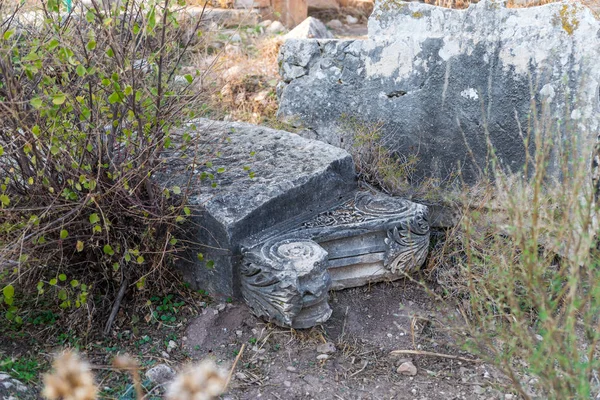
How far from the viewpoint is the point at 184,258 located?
3.17 m

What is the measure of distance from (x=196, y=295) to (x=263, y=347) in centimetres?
48

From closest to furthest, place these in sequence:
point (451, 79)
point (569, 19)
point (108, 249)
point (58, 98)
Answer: point (58, 98) < point (108, 249) < point (569, 19) < point (451, 79)

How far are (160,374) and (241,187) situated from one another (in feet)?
3.37

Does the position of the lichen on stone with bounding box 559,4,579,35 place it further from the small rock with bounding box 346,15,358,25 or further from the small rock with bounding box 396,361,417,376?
the small rock with bounding box 346,15,358,25

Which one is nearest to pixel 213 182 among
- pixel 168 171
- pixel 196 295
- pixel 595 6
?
pixel 168 171

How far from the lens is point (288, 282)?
9.46ft

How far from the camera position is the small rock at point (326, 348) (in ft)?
9.80

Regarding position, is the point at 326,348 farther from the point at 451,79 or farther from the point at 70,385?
the point at 70,385

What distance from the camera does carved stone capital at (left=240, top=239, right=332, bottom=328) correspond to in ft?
9.51

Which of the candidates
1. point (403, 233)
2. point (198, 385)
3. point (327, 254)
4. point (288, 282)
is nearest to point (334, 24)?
point (403, 233)

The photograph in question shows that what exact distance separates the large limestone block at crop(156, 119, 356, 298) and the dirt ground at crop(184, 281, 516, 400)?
232 millimetres

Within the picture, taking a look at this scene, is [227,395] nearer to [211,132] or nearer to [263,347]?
[263,347]

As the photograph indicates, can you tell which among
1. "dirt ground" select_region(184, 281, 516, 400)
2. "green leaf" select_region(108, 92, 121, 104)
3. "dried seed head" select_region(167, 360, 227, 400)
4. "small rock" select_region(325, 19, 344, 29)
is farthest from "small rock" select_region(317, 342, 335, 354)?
"small rock" select_region(325, 19, 344, 29)

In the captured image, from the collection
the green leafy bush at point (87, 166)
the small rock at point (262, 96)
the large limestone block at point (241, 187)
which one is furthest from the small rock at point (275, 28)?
the green leafy bush at point (87, 166)
